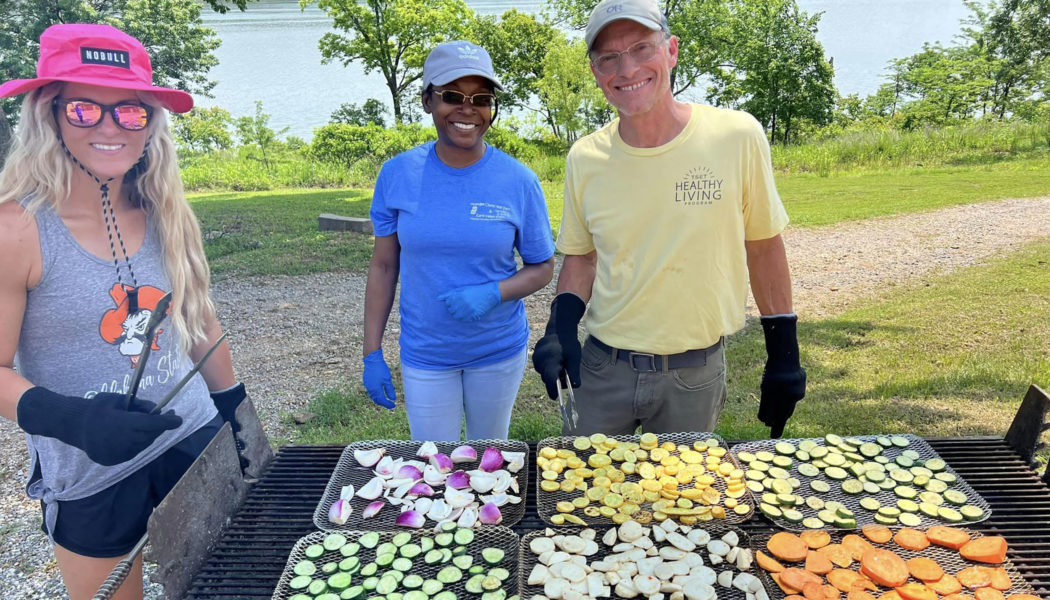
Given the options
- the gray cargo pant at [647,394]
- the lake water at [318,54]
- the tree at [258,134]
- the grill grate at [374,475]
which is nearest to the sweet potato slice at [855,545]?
the gray cargo pant at [647,394]

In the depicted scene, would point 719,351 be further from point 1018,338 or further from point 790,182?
point 790,182

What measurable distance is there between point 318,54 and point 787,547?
52.8m

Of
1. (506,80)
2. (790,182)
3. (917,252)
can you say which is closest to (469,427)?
(917,252)

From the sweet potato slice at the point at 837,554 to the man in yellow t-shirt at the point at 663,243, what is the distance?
1.96 feet

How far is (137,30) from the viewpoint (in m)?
14.1

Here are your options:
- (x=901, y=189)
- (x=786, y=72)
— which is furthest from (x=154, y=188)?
(x=786, y=72)

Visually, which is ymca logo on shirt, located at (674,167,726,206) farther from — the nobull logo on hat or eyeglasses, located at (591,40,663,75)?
the nobull logo on hat

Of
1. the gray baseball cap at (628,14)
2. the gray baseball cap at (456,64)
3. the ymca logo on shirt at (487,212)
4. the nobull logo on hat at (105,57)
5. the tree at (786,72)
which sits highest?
the tree at (786,72)

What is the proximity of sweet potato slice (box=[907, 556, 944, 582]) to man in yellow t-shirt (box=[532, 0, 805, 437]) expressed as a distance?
65 centimetres

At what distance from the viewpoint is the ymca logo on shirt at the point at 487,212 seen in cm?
254

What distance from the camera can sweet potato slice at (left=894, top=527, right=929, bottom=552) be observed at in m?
1.82

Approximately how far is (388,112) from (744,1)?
13599mm

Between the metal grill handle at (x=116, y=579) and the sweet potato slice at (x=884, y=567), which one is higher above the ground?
the sweet potato slice at (x=884, y=567)

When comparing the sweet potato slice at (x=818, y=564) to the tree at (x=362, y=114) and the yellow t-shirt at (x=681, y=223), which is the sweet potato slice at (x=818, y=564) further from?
the tree at (x=362, y=114)
